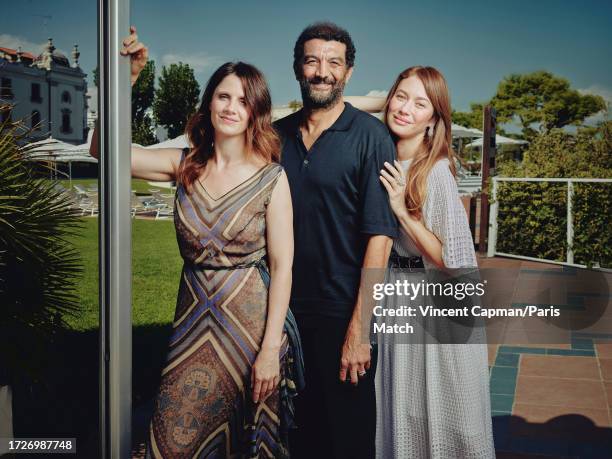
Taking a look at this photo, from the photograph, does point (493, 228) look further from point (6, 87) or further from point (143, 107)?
point (6, 87)

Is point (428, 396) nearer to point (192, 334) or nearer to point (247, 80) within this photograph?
point (192, 334)

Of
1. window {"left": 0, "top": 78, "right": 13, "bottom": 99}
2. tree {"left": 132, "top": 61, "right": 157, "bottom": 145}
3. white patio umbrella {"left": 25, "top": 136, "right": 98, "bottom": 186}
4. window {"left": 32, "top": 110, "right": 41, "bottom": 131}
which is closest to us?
tree {"left": 132, "top": 61, "right": 157, "bottom": 145}

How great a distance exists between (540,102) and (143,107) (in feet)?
4.55

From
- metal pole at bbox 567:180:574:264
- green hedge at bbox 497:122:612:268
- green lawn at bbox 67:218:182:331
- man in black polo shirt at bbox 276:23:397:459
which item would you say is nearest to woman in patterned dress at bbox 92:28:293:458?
man in black polo shirt at bbox 276:23:397:459

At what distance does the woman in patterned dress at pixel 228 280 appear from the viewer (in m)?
1.94

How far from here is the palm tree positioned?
239cm

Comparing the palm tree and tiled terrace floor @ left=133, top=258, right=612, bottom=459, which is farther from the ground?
the palm tree

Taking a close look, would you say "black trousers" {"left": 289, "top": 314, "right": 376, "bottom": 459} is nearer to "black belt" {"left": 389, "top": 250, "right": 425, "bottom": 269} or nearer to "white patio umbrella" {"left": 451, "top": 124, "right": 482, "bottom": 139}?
"black belt" {"left": 389, "top": 250, "right": 425, "bottom": 269}

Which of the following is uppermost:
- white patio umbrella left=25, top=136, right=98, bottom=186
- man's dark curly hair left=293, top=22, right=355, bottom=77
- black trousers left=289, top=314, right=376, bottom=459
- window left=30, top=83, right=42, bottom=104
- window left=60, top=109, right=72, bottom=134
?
man's dark curly hair left=293, top=22, right=355, bottom=77

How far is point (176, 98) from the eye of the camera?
227 centimetres

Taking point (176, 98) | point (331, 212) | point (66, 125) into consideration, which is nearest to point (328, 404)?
point (331, 212)

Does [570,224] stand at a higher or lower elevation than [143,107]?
lower

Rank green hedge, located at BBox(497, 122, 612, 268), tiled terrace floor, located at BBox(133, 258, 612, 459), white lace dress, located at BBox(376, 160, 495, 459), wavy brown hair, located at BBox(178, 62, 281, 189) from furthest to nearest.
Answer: green hedge, located at BBox(497, 122, 612, 268) → tiled terrace floor, located at BBox(133, 258, 612, 459) → white lace dress, located at BBox(376, 160, 495, 459) → wavy brown hair, located at BBox(178, 62, 281, 189)

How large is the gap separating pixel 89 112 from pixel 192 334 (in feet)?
2.83
